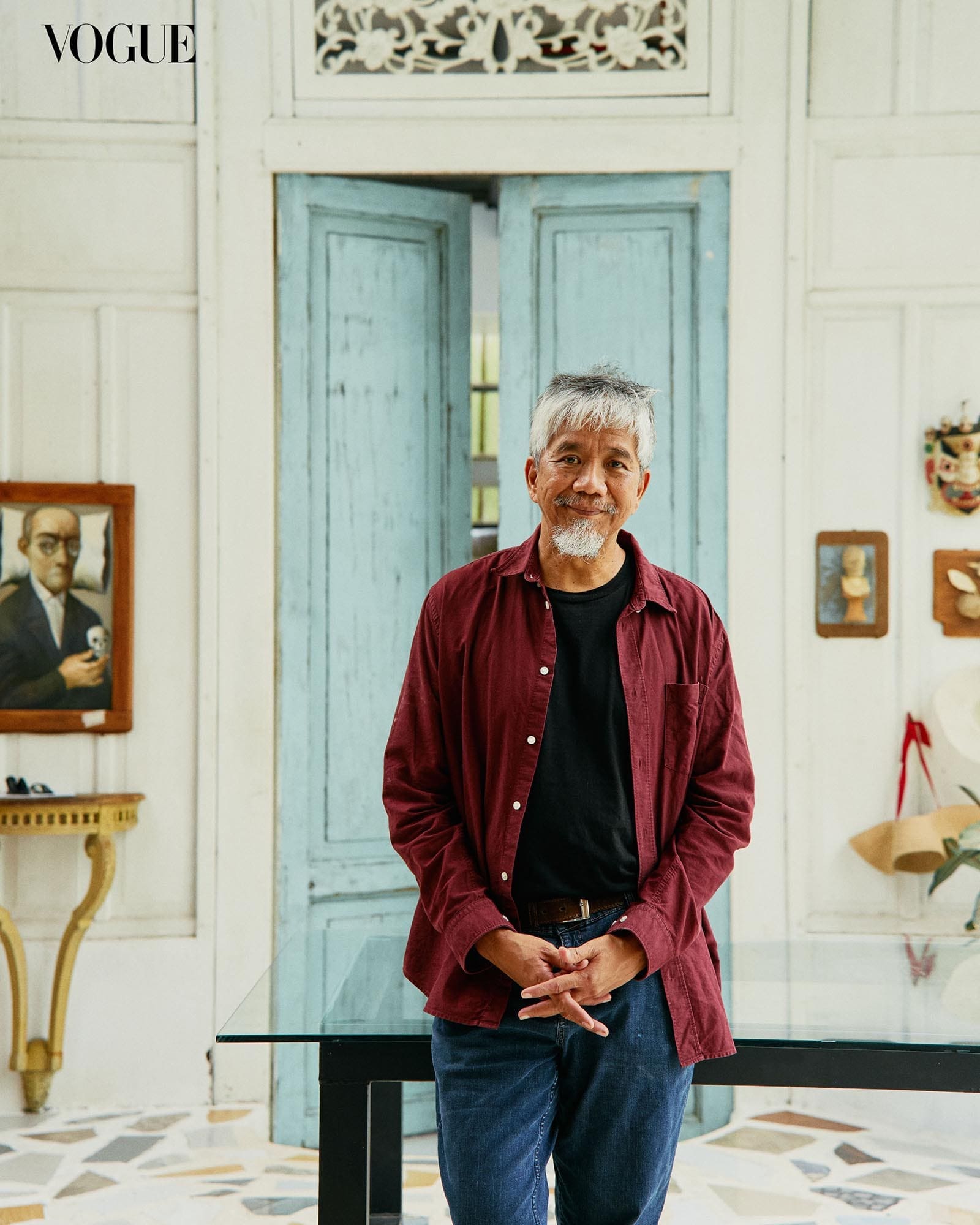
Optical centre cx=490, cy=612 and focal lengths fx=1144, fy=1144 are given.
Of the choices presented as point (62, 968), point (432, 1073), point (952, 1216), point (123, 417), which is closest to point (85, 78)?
point (123, 417)

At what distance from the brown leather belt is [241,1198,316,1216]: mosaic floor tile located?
1964 mm

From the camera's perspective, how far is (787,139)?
401 cm

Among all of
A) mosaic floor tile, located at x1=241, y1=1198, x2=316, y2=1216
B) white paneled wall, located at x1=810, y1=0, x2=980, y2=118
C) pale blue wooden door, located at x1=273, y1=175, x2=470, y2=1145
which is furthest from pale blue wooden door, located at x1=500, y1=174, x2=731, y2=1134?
mosaic floor tile, located at x1=241, y1=1198, x2=316, y2=1216

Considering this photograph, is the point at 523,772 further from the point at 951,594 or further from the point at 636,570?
the point at 951,594

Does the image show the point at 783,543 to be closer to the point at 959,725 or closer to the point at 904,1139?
the point at 959,725

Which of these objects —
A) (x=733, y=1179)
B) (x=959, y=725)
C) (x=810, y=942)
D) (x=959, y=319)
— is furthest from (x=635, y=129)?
(x=733, y=1179)

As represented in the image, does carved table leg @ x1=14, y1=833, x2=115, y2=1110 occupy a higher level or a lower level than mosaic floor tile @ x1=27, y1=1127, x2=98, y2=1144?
higher

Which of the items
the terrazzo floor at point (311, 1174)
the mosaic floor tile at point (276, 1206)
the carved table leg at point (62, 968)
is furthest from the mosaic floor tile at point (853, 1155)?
the carved table leg at point (62, 968)

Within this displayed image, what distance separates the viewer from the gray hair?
6.05 ft

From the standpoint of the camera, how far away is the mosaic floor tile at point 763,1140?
145 inches

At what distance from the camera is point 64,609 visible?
13.4ft

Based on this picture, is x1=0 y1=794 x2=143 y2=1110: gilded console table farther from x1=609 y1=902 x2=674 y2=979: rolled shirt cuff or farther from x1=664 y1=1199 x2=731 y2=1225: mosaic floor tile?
x1=609 y1=902 x2=674 y2=979: rolled shirt cuff

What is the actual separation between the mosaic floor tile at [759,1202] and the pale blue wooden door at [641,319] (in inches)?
34.8

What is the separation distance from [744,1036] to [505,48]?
3.52m
